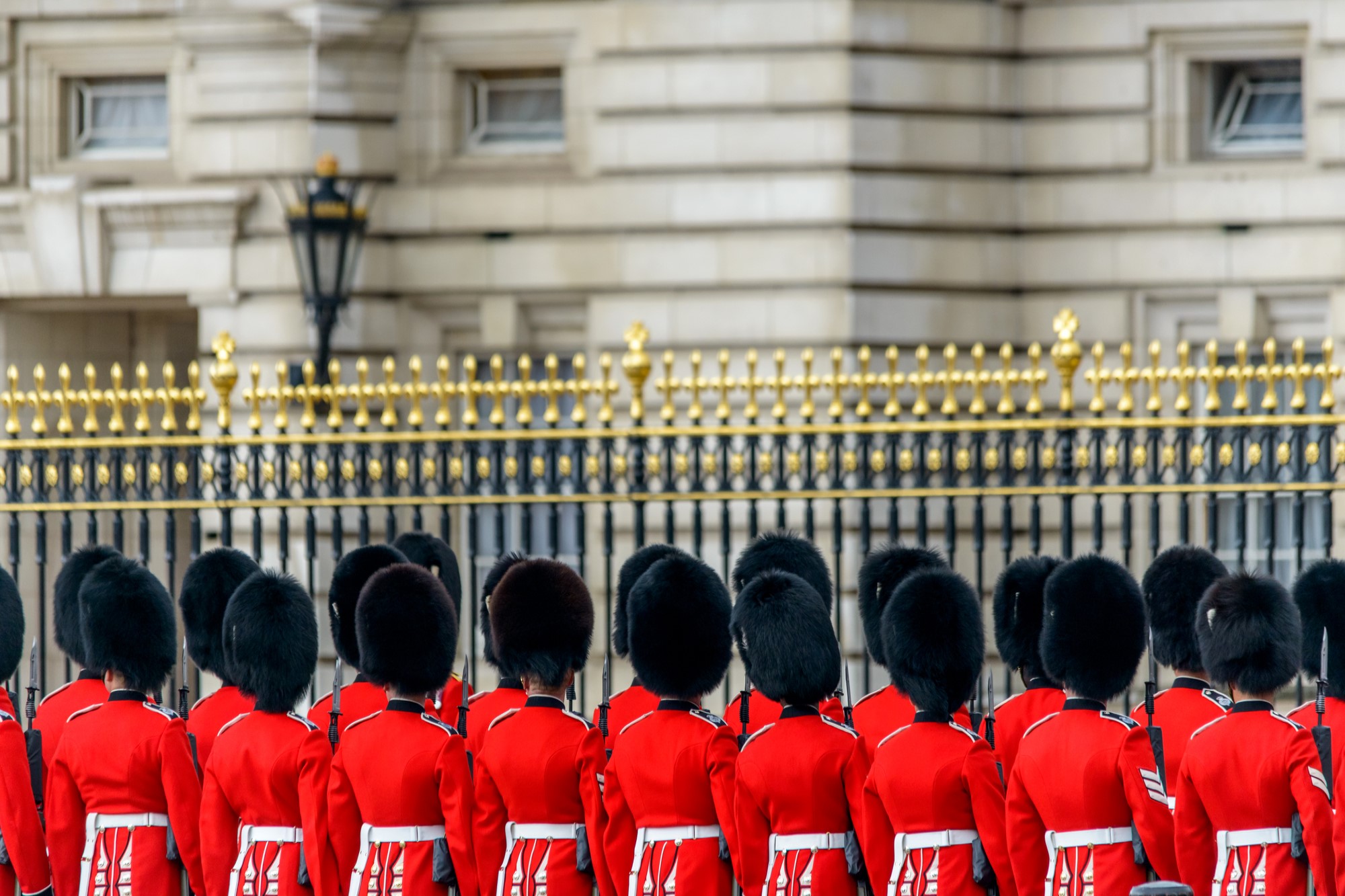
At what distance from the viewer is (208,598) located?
28.8 feet

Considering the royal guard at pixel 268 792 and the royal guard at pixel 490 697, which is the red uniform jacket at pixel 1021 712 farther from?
the royal guard at pixel 268 792

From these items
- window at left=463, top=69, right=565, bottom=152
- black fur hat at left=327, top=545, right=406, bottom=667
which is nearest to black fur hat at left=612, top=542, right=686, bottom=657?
black fur hat at left=327, top=545, right=406, bottom=667

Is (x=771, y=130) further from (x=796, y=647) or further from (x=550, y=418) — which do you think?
(x=796, y=647)

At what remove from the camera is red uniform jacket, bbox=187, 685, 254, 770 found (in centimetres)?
824

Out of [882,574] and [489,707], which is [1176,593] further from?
[489,707]

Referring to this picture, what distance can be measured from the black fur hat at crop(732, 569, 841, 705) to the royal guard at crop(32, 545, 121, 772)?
2326 mm

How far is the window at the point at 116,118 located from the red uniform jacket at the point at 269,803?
7.18 m

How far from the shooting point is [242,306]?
13578 mm

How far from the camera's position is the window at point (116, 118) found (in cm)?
1411

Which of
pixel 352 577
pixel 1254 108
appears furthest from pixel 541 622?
pixel 1254 108

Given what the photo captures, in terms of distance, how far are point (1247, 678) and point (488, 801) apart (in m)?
2.34

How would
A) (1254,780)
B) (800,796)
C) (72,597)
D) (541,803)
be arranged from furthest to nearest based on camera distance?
(72,597) → (541,803) → (800,796) → (1254,780)

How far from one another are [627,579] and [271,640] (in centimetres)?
149

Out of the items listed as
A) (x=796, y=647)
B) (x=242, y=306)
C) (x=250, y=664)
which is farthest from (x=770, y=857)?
(x=242, y=306)
